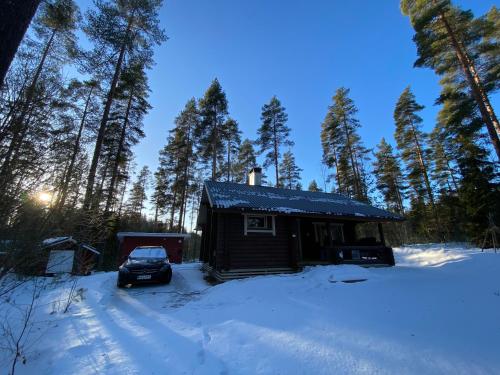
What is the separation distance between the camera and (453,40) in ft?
42.0

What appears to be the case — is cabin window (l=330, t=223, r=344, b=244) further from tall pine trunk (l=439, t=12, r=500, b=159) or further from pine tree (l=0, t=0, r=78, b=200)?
pine tree (l=0, t=0, r=78, b=200)

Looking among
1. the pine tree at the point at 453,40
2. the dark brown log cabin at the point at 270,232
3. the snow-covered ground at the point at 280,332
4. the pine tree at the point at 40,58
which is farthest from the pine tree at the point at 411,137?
the pine tree at the point at 40,58

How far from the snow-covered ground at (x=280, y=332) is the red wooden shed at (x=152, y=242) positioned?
1273 centimetres

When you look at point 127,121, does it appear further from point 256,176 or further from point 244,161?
point 244,161

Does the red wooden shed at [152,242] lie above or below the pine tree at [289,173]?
below

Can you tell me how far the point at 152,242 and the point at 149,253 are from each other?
37.1ft

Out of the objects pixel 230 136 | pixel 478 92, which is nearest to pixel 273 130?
pixel 230 136

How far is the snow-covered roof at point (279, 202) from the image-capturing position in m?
9.76

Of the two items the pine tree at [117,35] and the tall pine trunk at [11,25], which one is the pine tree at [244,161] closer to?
the pine tree at [117,35]

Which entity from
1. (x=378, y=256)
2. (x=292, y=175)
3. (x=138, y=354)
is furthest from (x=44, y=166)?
(x=292, y=175)

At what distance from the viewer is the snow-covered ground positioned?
2.98 m

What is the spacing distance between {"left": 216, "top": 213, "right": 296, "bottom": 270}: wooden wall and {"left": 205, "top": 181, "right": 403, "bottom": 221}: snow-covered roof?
0.71 m

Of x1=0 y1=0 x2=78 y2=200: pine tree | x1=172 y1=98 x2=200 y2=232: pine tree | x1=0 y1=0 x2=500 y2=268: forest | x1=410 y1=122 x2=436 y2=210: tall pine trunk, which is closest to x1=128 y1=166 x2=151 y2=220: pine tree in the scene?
x1=0 y1=0 x2=500 y2=268: forest

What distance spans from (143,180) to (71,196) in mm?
33671
